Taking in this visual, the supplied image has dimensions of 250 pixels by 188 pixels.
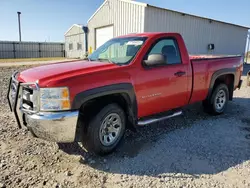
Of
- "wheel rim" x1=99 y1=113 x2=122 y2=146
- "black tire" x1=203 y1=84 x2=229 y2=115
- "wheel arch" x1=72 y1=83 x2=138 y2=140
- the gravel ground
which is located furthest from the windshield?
"black tire" x1=203 y1=84 x2=229 y2=115

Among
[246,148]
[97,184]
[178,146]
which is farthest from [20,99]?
[246,148]

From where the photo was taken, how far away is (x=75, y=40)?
81.0 ft

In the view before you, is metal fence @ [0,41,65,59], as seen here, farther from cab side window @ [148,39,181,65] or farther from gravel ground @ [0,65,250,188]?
cab side window @ [148,39,181,65]

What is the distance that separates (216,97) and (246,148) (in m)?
1.85

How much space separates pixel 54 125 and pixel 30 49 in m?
33.8

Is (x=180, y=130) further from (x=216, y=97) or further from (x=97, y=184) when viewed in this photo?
(x=97, y=184)

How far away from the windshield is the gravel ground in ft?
5.16

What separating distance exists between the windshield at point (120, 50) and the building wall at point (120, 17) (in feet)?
24.3

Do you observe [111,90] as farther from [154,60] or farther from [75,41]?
[75,41]

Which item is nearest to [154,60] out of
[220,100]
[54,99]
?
[54,99]

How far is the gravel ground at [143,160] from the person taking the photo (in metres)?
2.77

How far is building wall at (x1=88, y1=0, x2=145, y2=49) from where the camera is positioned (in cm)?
1170

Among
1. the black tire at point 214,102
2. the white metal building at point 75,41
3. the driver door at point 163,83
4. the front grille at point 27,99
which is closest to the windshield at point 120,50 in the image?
the driver door at point 163,83

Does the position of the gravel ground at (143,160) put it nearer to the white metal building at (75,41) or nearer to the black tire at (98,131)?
the black tire at (98,131)
